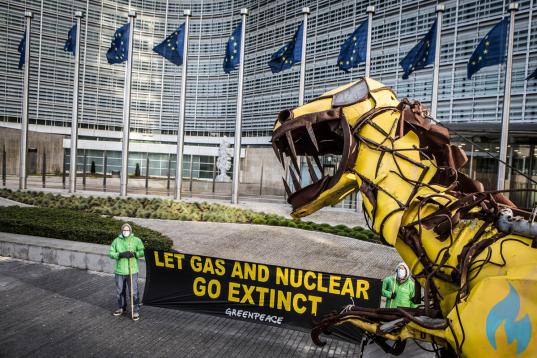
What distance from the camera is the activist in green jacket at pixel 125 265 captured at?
850 centimetres

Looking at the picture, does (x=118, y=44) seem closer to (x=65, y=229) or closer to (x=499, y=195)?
(x=65, y=229)

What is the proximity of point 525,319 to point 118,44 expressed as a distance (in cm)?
2368

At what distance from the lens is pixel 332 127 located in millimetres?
3484

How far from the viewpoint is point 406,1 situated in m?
31.7

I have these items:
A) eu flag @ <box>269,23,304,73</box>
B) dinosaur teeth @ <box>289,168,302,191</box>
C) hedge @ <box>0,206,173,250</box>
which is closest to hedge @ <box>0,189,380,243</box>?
hedge @ <box>0,206,173,250</box>

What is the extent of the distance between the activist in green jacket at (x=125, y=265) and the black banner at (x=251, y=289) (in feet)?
1.19

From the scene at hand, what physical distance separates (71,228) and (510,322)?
44.4ft

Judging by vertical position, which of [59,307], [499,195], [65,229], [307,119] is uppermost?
[307,119]

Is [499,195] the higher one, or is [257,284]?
[499,195]

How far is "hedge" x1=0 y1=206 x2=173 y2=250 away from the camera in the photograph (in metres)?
13.0

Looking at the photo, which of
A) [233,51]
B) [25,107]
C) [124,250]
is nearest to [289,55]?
[233,51]

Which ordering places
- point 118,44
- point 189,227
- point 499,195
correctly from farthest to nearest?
point 118,44, point 189,227, point 499,195

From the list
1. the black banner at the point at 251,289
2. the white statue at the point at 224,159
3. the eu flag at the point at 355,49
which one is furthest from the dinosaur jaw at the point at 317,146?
the white statue at the point at 224,159

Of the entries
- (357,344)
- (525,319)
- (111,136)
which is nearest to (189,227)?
(357,344)
